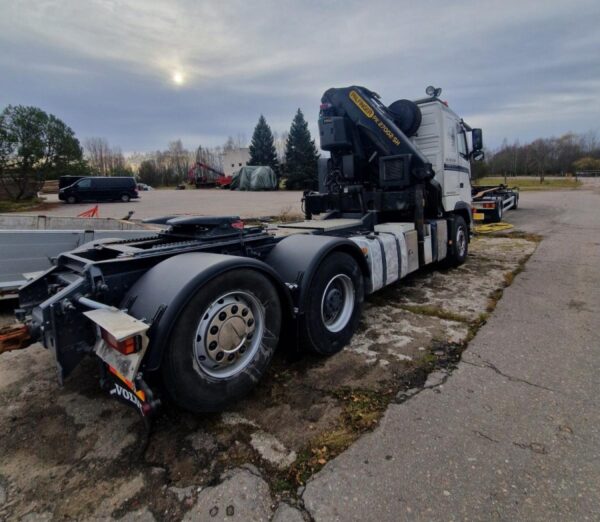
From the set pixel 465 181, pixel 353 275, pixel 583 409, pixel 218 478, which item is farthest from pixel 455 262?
pixel 218 478

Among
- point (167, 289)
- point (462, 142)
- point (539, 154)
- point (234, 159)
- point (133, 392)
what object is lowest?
point (133, 392)

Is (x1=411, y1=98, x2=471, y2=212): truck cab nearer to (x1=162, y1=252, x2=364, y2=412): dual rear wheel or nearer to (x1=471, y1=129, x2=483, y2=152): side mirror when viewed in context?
(x1=471, y1=129, x2=483, y2=152): side mirror

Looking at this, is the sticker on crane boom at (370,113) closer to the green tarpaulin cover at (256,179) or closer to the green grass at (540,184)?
the green grass at (540,184)

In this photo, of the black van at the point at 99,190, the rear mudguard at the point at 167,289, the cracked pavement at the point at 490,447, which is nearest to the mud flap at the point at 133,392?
the rear mudguard at the point at 167,289

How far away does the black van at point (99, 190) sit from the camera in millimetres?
28719

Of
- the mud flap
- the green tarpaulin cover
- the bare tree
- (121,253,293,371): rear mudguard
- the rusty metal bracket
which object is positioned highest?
the bare tree

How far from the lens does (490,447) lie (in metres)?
2.43

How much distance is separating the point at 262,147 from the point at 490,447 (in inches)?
2263

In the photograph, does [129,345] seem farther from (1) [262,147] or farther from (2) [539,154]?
(2) [539,154]

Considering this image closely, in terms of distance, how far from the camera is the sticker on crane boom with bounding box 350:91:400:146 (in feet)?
20.2

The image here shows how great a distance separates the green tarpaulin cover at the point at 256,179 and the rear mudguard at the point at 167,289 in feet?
143

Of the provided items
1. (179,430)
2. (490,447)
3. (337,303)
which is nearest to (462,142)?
(337,303)

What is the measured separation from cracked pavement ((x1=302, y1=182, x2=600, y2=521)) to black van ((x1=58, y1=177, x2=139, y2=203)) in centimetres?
3170

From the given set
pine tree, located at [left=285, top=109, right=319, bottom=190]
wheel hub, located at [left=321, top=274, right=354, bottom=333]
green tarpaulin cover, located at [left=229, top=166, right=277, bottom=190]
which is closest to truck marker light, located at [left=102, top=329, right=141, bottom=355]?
wheel hub, located at [left=321, top=274, right=354, bottom=333]
